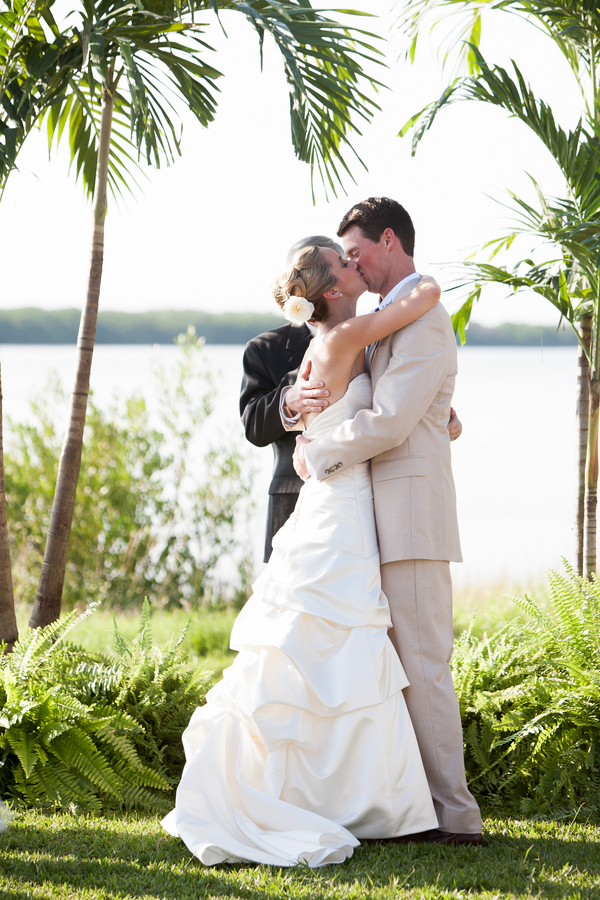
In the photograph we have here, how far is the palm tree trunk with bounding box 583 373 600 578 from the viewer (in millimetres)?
4500

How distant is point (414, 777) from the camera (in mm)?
2756

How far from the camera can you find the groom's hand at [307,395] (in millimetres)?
3094

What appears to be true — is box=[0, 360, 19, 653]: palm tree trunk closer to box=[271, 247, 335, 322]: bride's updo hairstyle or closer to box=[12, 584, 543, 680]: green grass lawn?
box=[12, 584, 543, 680]: green grass lawn

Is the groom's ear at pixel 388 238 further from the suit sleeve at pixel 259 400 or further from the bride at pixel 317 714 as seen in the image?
the suit sleeve at pixel 259 400

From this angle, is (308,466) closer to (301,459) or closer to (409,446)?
(301,459)

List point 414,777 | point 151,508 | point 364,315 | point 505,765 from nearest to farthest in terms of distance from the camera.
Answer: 1. point 414,777
2. point 364,315
3. point 505,765
4. point 151,508

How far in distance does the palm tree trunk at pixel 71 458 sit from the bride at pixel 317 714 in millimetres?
1602

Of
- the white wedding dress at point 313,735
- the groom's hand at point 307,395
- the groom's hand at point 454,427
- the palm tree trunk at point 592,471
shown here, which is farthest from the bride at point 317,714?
the palm tree trunk at point 592,471

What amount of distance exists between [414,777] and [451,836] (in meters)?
0.30

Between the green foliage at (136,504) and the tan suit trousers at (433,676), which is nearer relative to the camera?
the tan suit trousers at (433,676)

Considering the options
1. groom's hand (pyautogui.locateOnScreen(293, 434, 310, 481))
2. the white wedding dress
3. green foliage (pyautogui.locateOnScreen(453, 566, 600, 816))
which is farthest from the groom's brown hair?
green foliage (pyautogui.locateOnScreen(453, 566, 600, 816))

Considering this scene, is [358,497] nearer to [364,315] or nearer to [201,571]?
[364,315]

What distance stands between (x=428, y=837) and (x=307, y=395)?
5.69 feet

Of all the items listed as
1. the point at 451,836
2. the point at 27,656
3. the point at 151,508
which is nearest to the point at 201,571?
the point at 151,508
